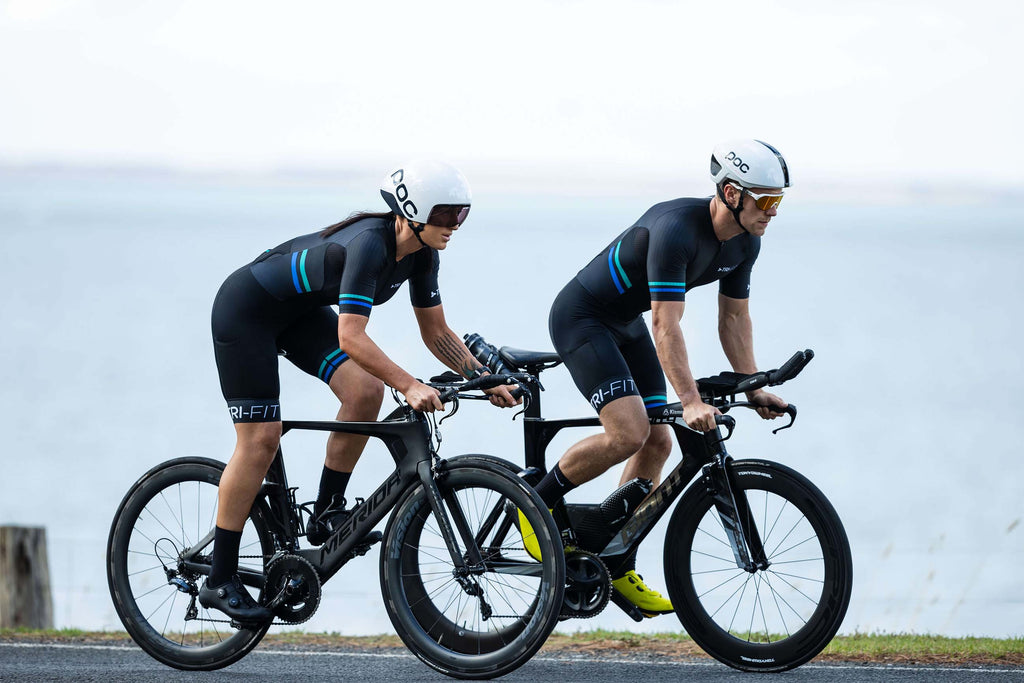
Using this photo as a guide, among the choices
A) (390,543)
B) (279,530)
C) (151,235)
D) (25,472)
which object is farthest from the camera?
(151,235)

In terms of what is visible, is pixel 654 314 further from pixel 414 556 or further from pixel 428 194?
pixel 414 556

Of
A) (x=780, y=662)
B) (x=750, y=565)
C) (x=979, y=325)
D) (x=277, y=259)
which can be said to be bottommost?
(x=979, y=325)

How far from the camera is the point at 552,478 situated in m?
6.13

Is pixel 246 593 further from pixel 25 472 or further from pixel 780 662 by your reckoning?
pixel 25 472

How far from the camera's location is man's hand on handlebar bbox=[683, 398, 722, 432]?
5719mm

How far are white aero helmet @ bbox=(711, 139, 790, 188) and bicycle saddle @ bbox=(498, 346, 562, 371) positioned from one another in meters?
1.05

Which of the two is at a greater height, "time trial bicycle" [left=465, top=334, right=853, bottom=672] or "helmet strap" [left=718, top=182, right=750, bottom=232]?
"helmet strap" [left=718, top=182, right=750, bottom=232]

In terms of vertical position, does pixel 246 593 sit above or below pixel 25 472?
above

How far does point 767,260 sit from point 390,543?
7305 cm

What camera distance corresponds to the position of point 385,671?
6164 millimetres

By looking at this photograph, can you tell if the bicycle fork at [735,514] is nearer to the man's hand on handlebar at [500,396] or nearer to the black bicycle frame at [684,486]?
the black bicycle frame at [684,486]

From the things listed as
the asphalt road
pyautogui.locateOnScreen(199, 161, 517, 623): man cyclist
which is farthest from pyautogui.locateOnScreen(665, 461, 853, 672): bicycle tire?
pyautogui.locateOnScreen(199, 161, 517, 623): man cyclist

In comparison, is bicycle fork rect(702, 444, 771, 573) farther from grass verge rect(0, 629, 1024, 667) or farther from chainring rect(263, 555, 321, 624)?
chainring rect(263, 555, 321, 624)

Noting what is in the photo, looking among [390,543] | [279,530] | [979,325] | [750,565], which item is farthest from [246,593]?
[979,325]
